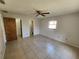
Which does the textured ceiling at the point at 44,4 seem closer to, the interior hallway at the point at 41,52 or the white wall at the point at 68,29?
the white wall at the point at 68,29

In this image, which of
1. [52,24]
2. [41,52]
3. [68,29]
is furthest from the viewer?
[52,24]

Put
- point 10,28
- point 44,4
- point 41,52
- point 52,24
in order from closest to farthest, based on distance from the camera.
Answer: point 44,4
point 41,52
point 10,28
point 52,24

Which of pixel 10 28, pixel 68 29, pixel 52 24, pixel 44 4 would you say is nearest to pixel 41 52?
pixel 44 4

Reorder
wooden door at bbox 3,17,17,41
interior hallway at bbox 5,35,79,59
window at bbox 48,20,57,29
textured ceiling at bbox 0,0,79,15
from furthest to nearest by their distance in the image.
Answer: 1. window at bbox 48,20,57,29
2. wooden door at bbox 3,17,17,41
3. interior hallway at bbox 5,35,79,59
4. textured ceiling at bbox 0,0,79,15

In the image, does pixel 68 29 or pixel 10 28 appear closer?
pixel 68 29

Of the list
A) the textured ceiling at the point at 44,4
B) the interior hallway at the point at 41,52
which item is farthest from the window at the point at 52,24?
the textured ceiling at the point at 44,4

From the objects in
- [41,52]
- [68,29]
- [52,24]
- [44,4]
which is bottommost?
[41,52]

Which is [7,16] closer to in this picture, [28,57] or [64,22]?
[28,57]

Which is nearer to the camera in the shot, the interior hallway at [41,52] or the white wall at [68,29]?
the interior hallway at [41,52]

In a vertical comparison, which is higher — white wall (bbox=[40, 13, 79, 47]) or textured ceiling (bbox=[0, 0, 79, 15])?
textured ceiling (bbox=[0, 0, 79, 15])

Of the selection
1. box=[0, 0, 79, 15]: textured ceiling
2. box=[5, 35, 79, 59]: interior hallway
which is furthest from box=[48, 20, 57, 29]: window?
box=[0, 0, 79, 15]: textured ceiling

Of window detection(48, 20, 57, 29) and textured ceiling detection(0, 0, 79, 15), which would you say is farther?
window detection(48, 20, 57, 29)

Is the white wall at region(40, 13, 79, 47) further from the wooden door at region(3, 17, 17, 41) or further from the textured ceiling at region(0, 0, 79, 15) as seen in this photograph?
the wooden door at region(3, 17, 17, 41)

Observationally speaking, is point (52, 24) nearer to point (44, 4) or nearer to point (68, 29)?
point (68, 29)
